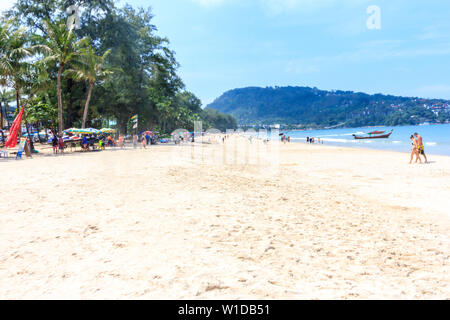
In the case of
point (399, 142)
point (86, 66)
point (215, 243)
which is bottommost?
point (215, 243)

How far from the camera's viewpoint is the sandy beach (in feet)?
10.2

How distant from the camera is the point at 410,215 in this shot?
653 centimetres

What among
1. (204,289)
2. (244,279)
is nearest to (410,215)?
(244,279)

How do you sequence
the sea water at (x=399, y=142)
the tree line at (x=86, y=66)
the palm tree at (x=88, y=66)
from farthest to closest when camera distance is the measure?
1. the sea water at (x=399, y=142)
2. the palm tree at (x=88, y=66)
3. the tree line at (x=86, y=66)

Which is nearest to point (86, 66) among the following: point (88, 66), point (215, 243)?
point (88, 66)

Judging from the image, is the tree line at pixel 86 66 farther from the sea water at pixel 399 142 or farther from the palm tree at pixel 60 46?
the sea water at pixel 399 142

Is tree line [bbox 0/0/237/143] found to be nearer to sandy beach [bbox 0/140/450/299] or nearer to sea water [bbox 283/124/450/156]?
sandy beach [bbox 0/140/450/299]

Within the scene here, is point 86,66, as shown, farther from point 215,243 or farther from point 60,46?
point 215,243

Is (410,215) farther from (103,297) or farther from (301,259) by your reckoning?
(103,297)

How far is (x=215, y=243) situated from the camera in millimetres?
4301

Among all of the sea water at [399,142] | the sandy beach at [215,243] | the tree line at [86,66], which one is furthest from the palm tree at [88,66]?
the sea water at [399,142]

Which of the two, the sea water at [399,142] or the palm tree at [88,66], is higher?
the palm tree at [88,66]

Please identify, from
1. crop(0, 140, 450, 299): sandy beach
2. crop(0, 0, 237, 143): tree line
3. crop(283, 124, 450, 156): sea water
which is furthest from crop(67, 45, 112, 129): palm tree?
crop(283, 124, 450, 156): sea water

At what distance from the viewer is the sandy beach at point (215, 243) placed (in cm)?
310
